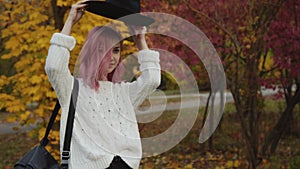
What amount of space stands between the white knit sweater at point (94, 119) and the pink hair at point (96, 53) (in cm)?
4

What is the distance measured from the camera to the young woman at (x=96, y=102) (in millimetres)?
2131

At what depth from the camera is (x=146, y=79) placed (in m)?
2.42

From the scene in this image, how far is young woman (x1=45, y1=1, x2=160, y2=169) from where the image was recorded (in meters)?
2.13

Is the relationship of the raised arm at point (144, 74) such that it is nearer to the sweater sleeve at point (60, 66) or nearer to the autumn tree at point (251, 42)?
the sweater sleeve at point (60, 66)

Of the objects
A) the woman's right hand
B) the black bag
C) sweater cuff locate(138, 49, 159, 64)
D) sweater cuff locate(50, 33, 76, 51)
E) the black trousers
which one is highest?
the woman's right hand

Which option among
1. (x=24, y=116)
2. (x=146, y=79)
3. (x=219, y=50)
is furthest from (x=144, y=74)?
(x=219, y=50)

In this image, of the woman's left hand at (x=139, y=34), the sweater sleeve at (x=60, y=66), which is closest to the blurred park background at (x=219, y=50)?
the woman's left hand at (x=139, y=34)

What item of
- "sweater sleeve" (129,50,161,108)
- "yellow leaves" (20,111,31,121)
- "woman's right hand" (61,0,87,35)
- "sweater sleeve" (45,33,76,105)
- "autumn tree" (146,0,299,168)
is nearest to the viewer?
"sweater sleeve" (45,33,76,105)

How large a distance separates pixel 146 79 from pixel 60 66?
51cm

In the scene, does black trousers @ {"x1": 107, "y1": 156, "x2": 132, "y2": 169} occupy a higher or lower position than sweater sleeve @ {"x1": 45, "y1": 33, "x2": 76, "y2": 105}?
lower

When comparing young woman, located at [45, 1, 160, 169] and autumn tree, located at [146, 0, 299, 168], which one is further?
autumn tree, located at [146, 0, 299, 168]

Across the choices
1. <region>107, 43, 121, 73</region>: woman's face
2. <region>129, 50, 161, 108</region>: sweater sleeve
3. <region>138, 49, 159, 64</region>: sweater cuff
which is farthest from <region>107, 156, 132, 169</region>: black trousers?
<region>138, 49, 159, 64</region>: sweater cuff

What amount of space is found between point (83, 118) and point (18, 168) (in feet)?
1.20

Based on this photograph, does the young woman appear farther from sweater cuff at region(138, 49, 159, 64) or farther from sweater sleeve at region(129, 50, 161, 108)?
→ sweater cuff at region(138, 49, 159, 64)
